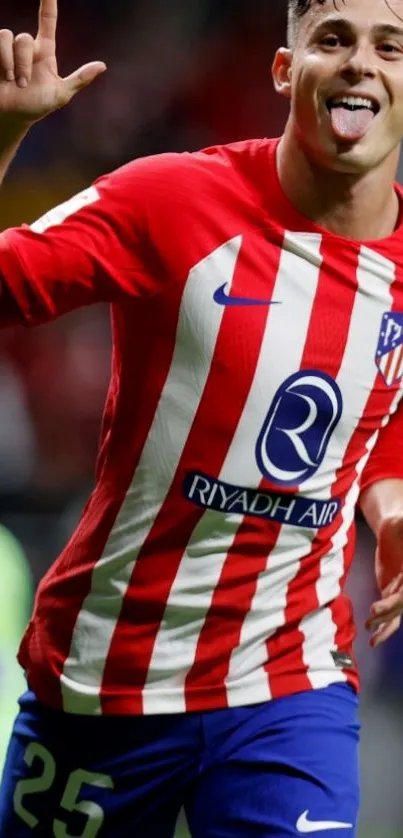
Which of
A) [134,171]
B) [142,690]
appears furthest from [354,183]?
[142,690]

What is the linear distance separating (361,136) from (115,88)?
3483 millimetres

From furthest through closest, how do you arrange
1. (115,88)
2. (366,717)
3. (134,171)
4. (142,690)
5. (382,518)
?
1. (115,88)
2. (366,717)
3. (382,518)
4. (142,690)
5. (134,171)

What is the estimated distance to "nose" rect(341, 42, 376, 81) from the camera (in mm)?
2043

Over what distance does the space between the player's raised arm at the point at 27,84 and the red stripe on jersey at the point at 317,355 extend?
494 millimetres

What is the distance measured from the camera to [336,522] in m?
2.21

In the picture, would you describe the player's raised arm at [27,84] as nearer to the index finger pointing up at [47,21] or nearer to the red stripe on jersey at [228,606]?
the index finger pointing up at [47,21]

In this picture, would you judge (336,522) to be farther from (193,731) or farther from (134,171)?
(134,171)

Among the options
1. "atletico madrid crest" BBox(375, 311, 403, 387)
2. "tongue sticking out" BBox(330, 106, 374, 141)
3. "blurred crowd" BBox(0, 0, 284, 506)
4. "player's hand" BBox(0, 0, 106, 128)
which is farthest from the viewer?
Result: "blurred crowd" BBox(0, 0, 284, 506)

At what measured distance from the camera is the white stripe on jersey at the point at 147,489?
2049 millimetres

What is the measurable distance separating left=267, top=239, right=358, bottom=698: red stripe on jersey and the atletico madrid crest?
0.06 metres

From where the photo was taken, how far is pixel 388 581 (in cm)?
225

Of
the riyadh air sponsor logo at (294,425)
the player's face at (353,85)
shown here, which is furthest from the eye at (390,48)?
the riyadh air sponsor logo at (294,425)

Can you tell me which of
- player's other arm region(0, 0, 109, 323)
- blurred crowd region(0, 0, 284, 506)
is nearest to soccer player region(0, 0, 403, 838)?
player's other arm region(0, 0, 109, 323)

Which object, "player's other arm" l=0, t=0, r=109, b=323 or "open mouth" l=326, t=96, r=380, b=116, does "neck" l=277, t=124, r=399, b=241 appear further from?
"player's other arm" l=0, t=0, r=109, b=323
